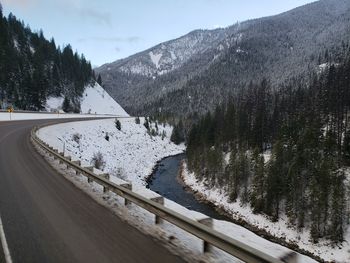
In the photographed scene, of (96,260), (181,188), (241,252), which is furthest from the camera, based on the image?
(181,188)

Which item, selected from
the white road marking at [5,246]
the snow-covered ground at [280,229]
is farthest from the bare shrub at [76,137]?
the white road marking at [5,246]

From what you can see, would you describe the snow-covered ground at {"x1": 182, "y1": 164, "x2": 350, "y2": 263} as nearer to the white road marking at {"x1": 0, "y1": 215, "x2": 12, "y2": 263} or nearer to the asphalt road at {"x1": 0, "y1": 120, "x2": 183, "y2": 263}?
the asphalt road at {"x1": 0, "y1": 120, "x2": 183, "y2": 263}

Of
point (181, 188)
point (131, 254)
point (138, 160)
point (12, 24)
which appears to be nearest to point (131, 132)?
point (138, 160)

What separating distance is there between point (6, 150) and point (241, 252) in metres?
19.3

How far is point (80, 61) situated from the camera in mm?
158750

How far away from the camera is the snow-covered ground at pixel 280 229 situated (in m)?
34.8

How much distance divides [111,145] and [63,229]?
46817 millimetres

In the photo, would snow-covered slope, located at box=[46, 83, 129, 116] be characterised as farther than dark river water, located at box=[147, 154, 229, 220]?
Yes

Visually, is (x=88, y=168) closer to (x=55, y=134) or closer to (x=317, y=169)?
(x=55, y=134)

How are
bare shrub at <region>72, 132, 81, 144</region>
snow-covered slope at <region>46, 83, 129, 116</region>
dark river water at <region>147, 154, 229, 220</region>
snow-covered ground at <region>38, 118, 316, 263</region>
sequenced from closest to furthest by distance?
1. snow-covered ground at <region>38, 118, 316, 263</region>
2. bare shrub at <region>72, 132, 81, 144</region>
3. dark river water at <region>147, 154, 229, 220</region>
4. snow-covered slope at <region>46, 83, 129, 116</region>

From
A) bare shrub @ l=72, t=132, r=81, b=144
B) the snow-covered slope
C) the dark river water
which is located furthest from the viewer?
the snow-covered slope

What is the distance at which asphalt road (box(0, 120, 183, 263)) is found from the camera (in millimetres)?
6414

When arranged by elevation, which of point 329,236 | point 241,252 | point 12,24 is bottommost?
point 329,236

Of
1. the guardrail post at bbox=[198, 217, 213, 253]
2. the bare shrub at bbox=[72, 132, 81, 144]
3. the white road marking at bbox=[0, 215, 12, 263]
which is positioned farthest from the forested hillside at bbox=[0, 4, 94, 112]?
the guardrail post at bbox=[198, 217, 213, 253]
